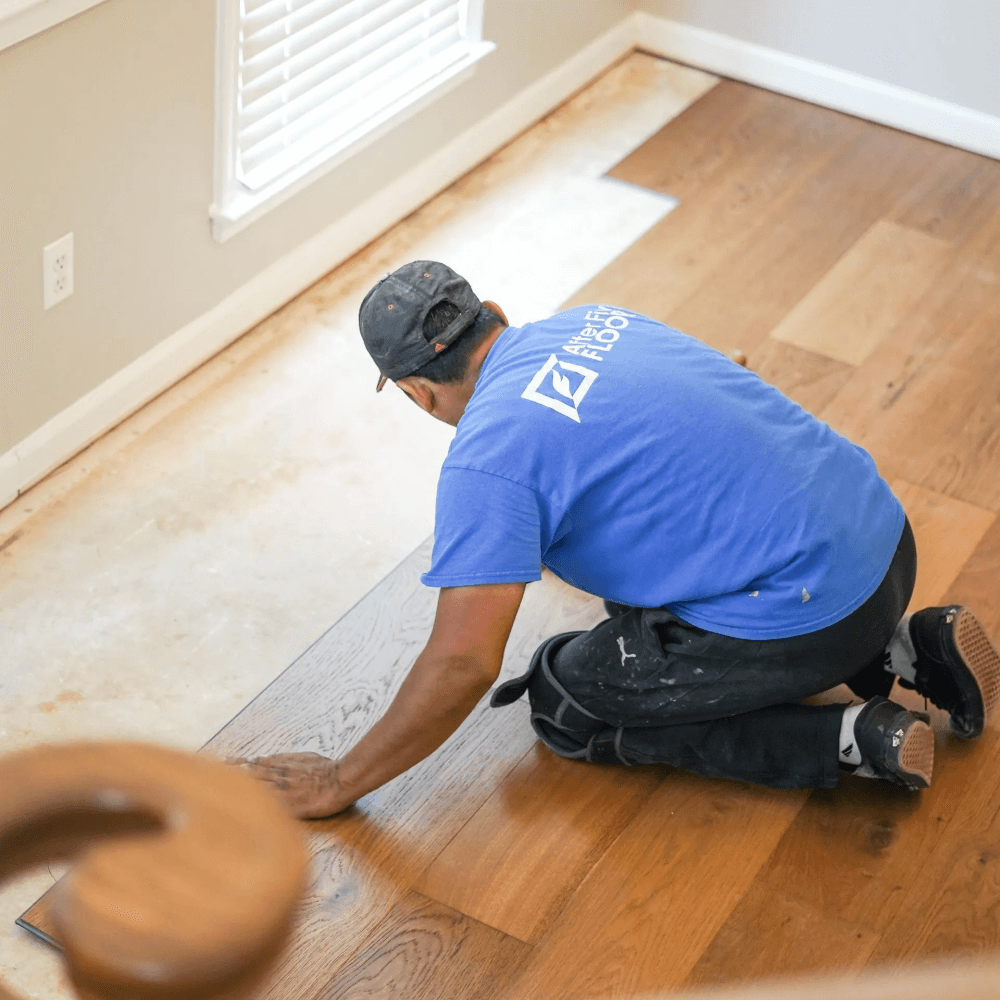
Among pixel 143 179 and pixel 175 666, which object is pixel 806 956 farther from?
pixel 143 179

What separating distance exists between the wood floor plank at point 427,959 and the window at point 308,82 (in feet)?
5.19

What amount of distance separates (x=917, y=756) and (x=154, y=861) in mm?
1720

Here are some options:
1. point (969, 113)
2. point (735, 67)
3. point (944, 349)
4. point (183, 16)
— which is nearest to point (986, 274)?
point (944, 349)

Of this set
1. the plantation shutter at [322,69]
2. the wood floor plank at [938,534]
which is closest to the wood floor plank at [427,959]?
the wood floor plank at [938,534]

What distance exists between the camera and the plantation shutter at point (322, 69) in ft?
8.75

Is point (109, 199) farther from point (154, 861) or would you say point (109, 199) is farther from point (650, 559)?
point (154, 861)

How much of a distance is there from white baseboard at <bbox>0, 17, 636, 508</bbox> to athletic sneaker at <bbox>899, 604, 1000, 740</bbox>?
5.32ft

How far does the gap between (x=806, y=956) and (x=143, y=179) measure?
1.82 meters

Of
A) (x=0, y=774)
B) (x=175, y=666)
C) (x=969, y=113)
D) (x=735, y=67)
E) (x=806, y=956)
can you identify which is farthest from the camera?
(x=735, y=67)

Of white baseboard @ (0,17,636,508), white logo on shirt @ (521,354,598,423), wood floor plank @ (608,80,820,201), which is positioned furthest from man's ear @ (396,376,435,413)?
wood floor plank @ (608,80,820,201)

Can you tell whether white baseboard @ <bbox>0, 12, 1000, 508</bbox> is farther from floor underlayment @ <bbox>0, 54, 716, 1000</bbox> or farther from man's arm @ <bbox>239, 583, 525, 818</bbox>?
man's arm @ <bbox>239, 583, 525, 818</bbox>

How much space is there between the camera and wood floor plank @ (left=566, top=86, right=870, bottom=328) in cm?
324

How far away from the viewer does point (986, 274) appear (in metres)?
3.42

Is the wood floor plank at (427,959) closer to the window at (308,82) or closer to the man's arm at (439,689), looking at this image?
the man's arm at (439,689)
